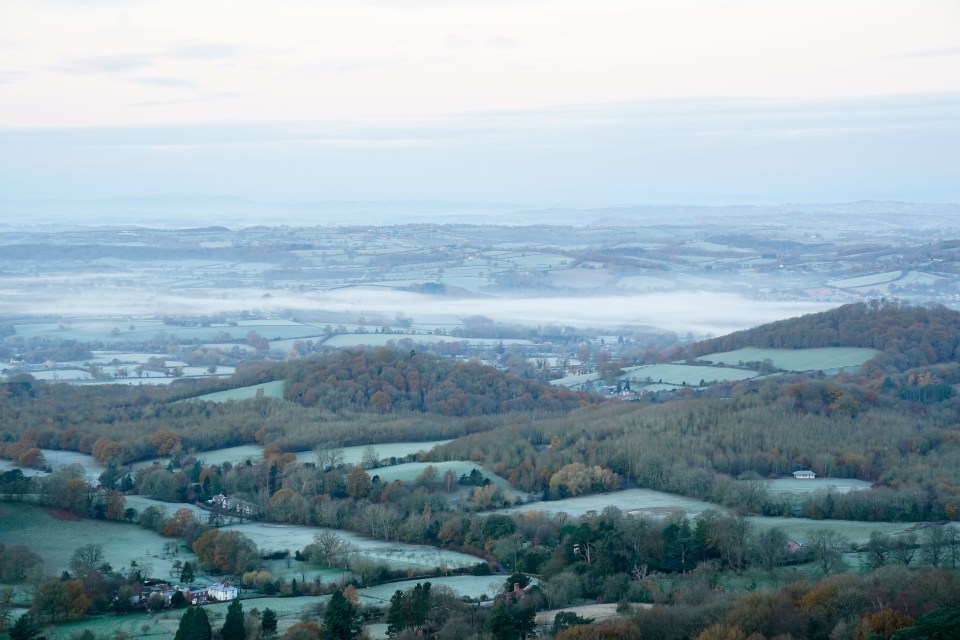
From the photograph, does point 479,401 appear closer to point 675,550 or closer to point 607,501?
point 607,501

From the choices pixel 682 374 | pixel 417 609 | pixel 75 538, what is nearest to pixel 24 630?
pixel 417 609

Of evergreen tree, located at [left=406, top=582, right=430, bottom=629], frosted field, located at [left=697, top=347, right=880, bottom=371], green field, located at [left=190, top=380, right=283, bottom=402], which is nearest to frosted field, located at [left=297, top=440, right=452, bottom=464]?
green field, located at [left=190, top=380, right=283, bottom=402]

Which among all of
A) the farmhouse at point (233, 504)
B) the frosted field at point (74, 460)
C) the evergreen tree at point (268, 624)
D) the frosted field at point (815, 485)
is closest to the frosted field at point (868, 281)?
the frosted field at point (815, 485)

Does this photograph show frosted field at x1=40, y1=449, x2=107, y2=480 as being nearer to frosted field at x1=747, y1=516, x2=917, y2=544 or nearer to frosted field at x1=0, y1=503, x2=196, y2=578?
frosted field at x1=0, y1=503, x2=196, y2=578

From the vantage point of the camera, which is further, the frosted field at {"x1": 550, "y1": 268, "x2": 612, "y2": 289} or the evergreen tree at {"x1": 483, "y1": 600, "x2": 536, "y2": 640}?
the frosted field at {"x1": 550, "y1": 268, "x2": 612, "y2": 289}

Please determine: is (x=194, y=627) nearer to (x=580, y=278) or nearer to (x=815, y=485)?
(x=815, y=485)
